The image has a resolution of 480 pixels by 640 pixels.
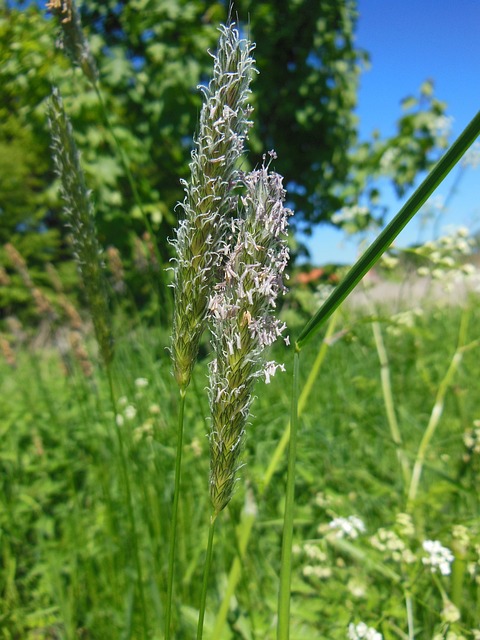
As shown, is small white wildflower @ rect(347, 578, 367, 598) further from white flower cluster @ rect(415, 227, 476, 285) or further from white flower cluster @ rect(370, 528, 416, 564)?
white flower cluster @ rect(415, 227, 476, 285)

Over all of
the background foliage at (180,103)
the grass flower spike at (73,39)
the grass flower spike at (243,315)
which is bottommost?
the grass flower spike at (243,315)

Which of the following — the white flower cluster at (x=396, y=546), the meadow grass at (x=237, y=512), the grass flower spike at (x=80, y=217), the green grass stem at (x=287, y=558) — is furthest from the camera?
the meadow grass at (x=237, y=512)

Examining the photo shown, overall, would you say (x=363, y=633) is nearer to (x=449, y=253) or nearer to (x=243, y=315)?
(x=243, y=315)

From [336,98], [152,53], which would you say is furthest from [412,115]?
[152,53]

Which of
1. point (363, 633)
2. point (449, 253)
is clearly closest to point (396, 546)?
point (363, 633)

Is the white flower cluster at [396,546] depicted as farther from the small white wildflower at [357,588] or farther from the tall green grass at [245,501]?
the small white wildflower at [357,588]

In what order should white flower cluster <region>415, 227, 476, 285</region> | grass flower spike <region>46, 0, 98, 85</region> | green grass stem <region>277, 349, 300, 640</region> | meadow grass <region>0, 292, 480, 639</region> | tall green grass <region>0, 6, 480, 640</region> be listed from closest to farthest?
green grass stem <region>277, 349, 300, 640</region> → tall green grass <region>0, 6, 480, 640</region> → grass flower spike <region>46, 0, 98, 85</region> → meadow grass <region>0, 292, 480, 639</region> → white flower cluster <region>415, 227, 476, 285</region>

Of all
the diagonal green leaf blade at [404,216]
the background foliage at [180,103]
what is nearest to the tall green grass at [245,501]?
the diagonal green leaf blade at [404,216]

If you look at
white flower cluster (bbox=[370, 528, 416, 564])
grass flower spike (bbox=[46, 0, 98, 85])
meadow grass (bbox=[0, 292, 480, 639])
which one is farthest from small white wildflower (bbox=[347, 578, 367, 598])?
grass flower spike (bbox=[46, 0, 98, 85])
